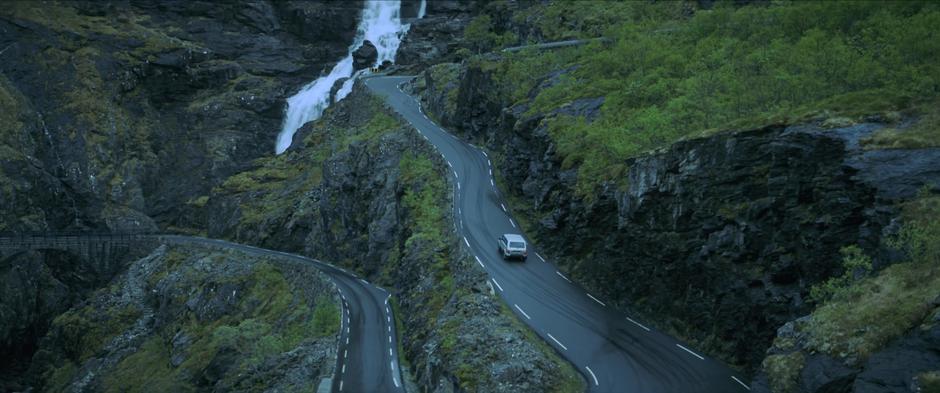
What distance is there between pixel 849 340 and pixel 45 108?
8435cm

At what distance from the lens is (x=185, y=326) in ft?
174

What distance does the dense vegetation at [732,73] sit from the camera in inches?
1219

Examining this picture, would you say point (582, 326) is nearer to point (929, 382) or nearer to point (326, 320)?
point (326, 320)

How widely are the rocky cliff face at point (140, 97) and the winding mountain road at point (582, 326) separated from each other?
1775 inches

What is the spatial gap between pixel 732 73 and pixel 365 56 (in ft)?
190

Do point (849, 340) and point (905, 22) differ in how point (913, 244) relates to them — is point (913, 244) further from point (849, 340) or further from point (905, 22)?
point (905, 22)

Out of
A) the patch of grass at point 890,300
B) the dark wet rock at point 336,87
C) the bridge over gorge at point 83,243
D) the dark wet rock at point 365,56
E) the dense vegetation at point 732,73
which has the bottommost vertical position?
the patch of grass at point 890,300

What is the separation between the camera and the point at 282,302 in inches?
1938

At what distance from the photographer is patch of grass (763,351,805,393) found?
63.1 feet

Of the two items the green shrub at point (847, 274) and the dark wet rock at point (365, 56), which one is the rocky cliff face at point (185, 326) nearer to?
the green shrub at point (847, 274)

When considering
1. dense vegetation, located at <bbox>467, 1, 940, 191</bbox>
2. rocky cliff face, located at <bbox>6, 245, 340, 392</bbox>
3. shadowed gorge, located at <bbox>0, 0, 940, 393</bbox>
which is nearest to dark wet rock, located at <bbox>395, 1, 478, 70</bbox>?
shadowed gorge, located at <bbox>0, 0, 940, 393</bbox>

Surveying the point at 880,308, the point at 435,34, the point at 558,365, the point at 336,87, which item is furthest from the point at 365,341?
the point at 435,34

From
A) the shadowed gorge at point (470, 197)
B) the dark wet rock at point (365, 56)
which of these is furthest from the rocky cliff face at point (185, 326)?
the dark wet rock at point (365, 56)

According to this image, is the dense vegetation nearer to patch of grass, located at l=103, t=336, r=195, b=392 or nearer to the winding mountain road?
the winding mountain road
